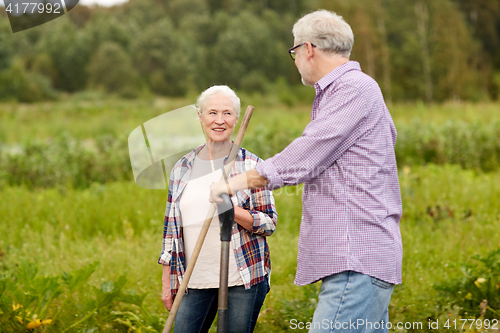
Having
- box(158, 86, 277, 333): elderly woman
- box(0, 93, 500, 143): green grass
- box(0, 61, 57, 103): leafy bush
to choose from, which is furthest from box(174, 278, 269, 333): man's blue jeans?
box(0, 61, 57, 103): leafy bush

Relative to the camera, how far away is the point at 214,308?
253 centimetres

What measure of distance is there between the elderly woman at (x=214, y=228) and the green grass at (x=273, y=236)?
44.1 inches

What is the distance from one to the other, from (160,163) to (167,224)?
0.34m

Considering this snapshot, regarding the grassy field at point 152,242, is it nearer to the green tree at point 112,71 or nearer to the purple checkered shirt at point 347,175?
the purple checkered shirt at point 347,175

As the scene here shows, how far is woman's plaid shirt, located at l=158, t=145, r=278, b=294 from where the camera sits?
236cm

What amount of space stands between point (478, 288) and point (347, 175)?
7.24 feet

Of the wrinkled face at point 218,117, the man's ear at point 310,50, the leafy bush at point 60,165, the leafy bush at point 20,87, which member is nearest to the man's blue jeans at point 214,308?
the wrinkled face at point 218,117

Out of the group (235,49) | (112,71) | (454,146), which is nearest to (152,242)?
(454,146)

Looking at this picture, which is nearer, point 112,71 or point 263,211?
point 263,211

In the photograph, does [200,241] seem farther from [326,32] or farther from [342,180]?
[326,32]

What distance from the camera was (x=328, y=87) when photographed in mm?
2066

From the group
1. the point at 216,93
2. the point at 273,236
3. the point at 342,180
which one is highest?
the point at 216,93

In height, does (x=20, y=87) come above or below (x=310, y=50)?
above

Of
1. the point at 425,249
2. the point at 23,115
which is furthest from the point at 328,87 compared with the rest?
the point at 23,115
